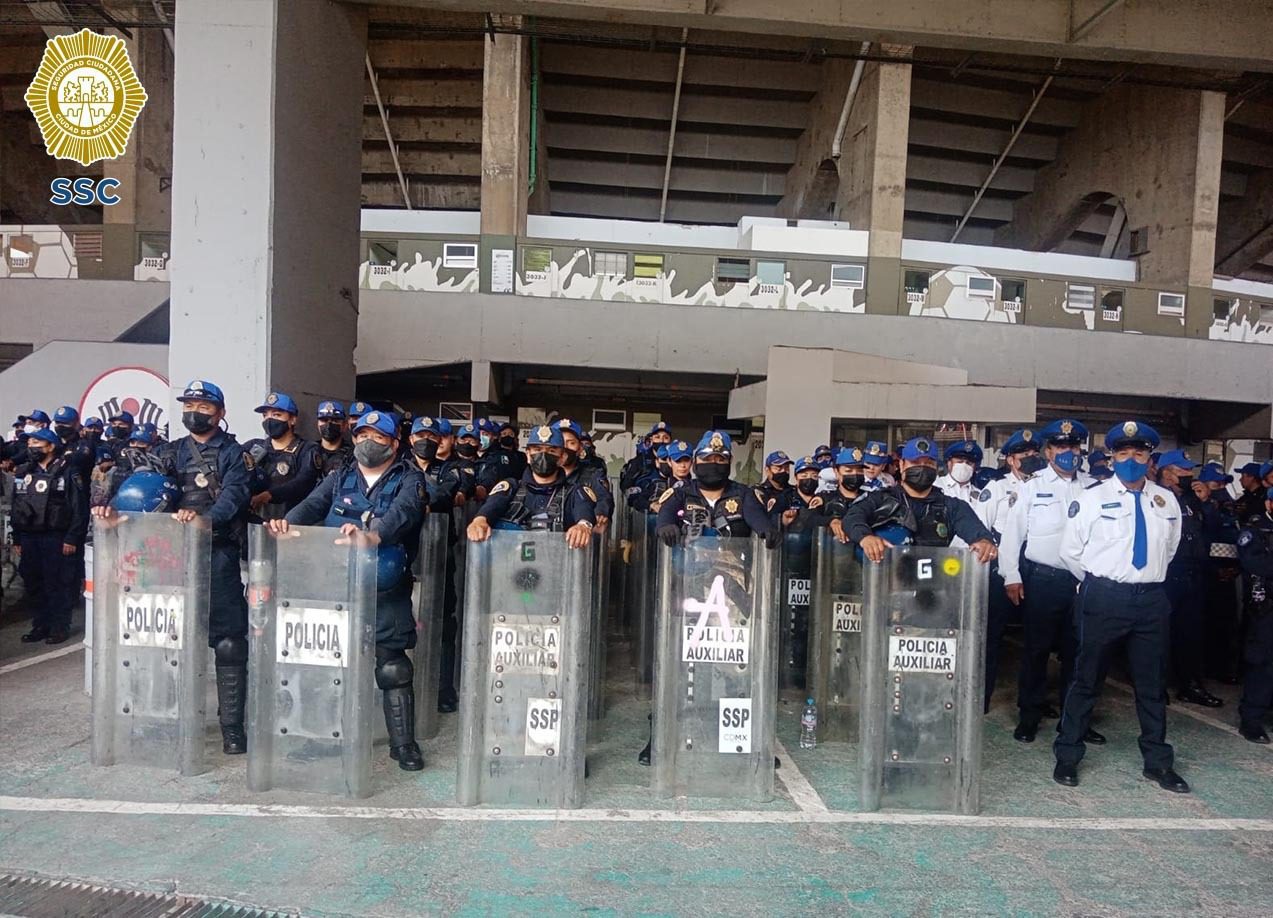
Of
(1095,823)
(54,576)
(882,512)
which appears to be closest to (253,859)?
(882,512)

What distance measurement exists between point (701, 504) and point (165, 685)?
3.06 metres

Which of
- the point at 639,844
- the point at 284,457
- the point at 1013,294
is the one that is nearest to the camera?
the point at 639,844

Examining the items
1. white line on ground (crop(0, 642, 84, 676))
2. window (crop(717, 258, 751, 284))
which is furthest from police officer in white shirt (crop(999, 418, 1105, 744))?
window (crop(717, 258, 751, 284))

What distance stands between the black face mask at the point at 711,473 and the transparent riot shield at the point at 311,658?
5.88 ft

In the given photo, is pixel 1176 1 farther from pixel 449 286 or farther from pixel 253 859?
pixel 449 286

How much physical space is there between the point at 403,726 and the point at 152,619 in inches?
57.6

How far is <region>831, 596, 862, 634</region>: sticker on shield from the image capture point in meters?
4.96

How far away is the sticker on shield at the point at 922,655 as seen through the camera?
13.1 feet

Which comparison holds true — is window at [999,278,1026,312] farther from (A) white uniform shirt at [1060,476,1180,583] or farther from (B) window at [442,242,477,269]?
(A) white uniform shirt at [1060,476,1180,583]

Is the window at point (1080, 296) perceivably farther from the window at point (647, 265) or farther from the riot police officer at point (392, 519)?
the riot police officer at point (392, 519)

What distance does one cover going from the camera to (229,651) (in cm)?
442

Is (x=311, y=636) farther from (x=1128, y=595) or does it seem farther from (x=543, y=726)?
(x=1128, y=595)

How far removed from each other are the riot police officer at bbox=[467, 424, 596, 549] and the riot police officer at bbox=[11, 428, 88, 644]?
16.4ft

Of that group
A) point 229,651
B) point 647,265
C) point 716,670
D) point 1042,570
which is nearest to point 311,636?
point 229,651
